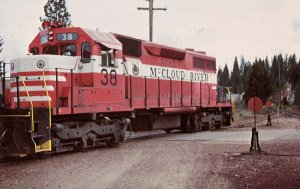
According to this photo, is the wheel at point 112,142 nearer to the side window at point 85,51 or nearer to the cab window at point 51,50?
the side window at point 85,51

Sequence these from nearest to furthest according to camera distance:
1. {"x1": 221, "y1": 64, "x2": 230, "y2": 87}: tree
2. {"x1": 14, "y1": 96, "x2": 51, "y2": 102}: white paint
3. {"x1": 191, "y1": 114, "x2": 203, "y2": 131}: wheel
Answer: {"x1": 14, "y1": 96, "x2": 51, "y2": 102}: white paint, {"x1": 191, "y1": 114, "x2": 203, "y2": 131}: wheel, {"x1": 221, "y1": 64, "x2": 230, "y2": 87}: tree

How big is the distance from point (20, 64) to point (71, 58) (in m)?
1.58

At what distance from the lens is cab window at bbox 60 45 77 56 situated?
14289 millimetres

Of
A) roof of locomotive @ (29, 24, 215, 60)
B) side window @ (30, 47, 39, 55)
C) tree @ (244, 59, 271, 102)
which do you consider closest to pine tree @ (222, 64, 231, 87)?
tree @ (244, 59, 271, 102)

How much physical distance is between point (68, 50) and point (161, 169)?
5.72m

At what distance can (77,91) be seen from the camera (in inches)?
544

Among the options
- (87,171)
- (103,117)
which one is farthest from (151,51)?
(87,171)

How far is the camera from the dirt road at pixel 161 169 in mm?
8891

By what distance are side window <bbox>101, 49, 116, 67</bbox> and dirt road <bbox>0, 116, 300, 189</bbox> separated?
114 inches

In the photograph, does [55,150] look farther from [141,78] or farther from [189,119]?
[189,119]

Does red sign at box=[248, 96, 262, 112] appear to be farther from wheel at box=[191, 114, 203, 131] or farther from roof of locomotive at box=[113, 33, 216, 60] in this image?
wheel at box=[191, 114, 203, 131]

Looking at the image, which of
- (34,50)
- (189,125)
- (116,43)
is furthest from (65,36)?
(189,125)

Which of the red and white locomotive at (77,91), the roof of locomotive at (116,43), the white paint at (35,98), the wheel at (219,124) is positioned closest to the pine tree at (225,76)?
the wheel at (219,124)

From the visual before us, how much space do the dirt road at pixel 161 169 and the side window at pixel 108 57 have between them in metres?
2.91
